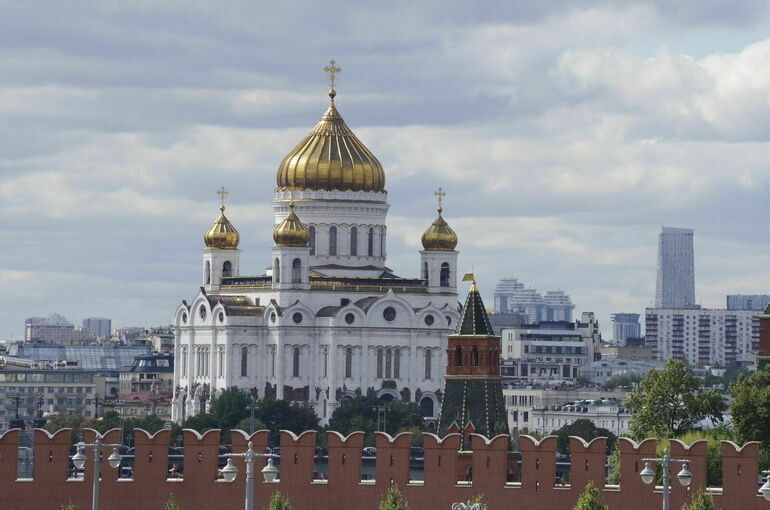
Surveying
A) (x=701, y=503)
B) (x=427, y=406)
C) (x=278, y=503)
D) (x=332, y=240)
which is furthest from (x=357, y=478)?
(x=332, y=240)

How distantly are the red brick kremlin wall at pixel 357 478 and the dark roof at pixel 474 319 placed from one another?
22008 mm

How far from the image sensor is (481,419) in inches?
3465

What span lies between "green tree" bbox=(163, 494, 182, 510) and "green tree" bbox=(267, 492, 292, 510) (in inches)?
73.8

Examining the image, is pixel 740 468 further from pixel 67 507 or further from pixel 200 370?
pixel 200 370

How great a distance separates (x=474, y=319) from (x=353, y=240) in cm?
7965

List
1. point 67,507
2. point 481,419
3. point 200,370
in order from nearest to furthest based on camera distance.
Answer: point 67,507, point 481,419, point 200,370

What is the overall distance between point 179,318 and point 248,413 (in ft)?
48.2

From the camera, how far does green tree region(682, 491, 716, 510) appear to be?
216 ft

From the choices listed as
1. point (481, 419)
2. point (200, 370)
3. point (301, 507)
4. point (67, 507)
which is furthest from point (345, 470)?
point (200, 370)

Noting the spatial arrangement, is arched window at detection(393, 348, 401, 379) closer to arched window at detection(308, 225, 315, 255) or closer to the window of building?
the window of building

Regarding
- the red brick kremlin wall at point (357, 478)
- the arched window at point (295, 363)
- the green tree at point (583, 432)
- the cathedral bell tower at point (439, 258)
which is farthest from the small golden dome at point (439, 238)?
the red brick kremlin wall at point (357, 478)

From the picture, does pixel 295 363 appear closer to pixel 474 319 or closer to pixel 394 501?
pixel 474 319

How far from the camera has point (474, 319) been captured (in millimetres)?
94375

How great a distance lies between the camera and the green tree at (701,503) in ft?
216
